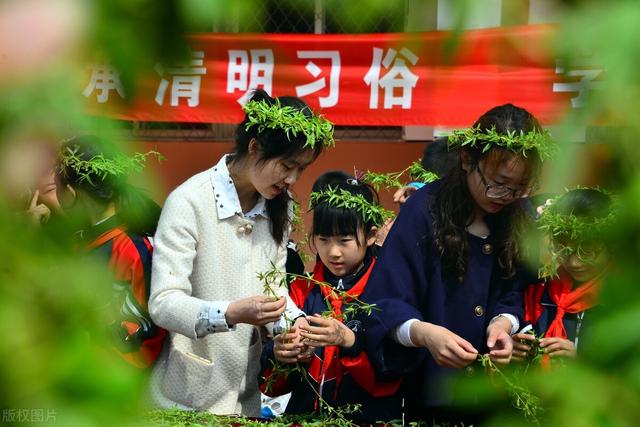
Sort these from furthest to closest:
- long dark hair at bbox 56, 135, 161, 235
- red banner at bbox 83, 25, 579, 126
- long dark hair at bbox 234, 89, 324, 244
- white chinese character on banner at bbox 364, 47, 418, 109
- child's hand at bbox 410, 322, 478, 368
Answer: white chinese character on banner at bbox 364, 47, 418, 109 → red banner at bbox 83, 25, 579, 126 → long dark hair at bbox 234, 89, 324, 244 → child's hand at bbox 410, 322, 478, 368 → long dark hair at bbox 56, 135, 161, 235

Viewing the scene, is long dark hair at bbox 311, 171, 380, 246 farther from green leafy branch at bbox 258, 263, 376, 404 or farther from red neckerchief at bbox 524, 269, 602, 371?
red neckerchief at bbox 524, 269, 602, 371

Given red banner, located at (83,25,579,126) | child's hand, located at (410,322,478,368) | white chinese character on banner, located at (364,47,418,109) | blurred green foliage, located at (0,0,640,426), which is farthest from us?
white chinese character on banner, located at (364,47,418,109)

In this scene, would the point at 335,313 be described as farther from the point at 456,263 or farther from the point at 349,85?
the point at 349,85

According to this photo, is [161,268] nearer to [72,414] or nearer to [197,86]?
[72,414]

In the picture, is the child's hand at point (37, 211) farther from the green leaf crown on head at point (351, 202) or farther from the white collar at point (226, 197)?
the green leaf crown on head at point (351, 202)

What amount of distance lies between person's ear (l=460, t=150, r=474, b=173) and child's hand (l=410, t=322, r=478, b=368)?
20.3 inches

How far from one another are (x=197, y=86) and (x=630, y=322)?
4.86 metres

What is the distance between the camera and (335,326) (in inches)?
107

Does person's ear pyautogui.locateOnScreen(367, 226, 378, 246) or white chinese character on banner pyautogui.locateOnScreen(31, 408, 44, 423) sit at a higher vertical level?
white chinese character on banner pyautogui.locateOnScreen(31, 408, 44, 423)

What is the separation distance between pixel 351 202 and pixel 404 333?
0.69 meters

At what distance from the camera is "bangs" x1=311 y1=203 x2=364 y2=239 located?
3.17 meters

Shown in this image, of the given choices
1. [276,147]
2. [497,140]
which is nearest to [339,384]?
[276,147]

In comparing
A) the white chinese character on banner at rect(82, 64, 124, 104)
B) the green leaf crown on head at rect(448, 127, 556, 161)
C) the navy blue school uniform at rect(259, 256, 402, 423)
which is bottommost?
the navy blue school uniform at rect(259, 256, 402, 423)

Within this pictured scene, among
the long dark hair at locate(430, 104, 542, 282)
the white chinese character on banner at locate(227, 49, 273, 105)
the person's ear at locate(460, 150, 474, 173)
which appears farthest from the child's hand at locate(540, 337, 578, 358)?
the white chinese character on banner at locate(227, 49, 273, 105)
